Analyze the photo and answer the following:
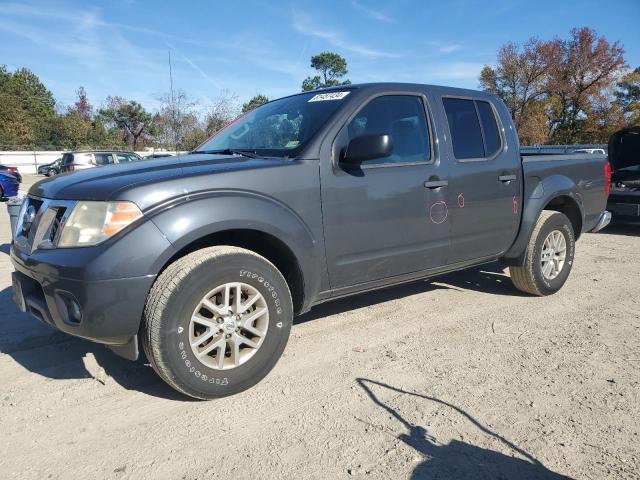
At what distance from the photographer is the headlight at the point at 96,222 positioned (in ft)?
8.39

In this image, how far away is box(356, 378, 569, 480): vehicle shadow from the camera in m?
2.20

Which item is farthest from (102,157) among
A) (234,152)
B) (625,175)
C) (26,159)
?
(26,159)

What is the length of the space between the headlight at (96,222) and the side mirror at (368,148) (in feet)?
4.51

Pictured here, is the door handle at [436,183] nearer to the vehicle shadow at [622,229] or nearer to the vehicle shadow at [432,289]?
the vehicle shadow at [432,289]

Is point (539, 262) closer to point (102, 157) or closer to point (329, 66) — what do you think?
point (102, 157)

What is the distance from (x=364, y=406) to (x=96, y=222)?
1.74 m

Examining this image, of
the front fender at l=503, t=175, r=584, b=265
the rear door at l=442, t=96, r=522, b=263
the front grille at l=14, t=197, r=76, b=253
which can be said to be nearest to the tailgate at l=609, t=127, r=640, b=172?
the front fender at l=503, t=175, r=584, b=265

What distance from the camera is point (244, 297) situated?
9.70 ft

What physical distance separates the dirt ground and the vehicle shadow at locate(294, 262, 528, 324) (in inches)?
9.3

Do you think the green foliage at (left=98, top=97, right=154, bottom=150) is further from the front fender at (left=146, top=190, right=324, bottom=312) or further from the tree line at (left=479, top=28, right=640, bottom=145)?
the front fender at (left=146, top=190, right=324, bottom=312)

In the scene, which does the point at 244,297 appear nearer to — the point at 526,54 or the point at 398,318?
the point at 398,318

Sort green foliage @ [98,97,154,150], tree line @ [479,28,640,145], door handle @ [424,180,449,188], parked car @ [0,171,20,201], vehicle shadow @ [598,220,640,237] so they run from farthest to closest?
green foliage @ [98,97,154,150] → tree line @ [479,28,640,145] → parked car @ [0,171,20,201] → vehicle shadow @ [598,220,640,237] → door handle @ [424,180,449,188]

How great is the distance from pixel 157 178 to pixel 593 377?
2874 millimetres

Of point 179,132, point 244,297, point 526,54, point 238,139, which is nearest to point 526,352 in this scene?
point 244,297
